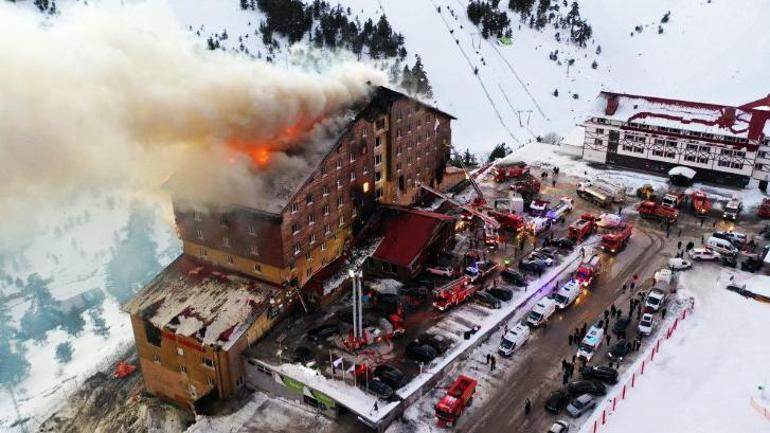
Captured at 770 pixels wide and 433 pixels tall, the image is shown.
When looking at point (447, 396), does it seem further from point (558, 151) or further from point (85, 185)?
point (558, 151)

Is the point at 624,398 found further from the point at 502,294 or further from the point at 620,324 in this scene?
the point at 502,294

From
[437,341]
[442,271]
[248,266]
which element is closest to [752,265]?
[442,271]

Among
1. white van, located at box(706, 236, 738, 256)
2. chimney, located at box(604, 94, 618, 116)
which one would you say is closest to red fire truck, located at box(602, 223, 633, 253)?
white van, located at box(706, 236, 738, 256)

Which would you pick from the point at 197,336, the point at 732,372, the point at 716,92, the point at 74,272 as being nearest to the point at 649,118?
the point at 732,372

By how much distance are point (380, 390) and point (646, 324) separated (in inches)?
755

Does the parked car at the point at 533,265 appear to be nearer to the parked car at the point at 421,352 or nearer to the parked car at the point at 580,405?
the parked car at the point at 421,352

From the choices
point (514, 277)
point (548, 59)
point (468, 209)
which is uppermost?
point (548, 59)

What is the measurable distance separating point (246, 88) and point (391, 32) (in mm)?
83675

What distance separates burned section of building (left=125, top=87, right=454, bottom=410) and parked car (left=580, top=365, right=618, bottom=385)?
15.3 meters

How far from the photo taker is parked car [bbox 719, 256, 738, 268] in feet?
179

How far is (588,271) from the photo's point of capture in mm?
51719

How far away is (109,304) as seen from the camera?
2987 inches

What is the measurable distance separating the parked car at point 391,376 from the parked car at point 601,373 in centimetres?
1136

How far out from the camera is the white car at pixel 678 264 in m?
53.6
